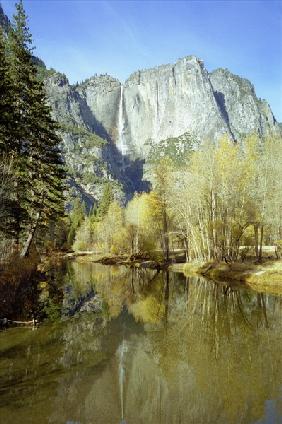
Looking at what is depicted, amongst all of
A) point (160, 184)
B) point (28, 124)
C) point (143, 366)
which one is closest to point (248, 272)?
point (160, 184)

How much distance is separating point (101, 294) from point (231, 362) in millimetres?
16135

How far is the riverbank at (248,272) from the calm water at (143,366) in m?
8.73

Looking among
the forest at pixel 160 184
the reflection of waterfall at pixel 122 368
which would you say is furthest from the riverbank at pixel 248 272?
the reflection of waterfall at pixel 122 368

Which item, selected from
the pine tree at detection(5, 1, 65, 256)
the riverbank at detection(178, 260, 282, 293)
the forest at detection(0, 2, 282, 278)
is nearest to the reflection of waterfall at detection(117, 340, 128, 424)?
the forest at detection(0, 2, 282, 278)

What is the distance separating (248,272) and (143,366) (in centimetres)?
2416

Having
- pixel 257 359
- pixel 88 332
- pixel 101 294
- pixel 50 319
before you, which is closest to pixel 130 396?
pixel 257 359

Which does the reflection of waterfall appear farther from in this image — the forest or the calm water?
the forest

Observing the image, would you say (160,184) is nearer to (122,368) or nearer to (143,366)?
(143,366)

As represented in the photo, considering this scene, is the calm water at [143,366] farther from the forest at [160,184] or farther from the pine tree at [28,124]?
the pine tree at [28,124]

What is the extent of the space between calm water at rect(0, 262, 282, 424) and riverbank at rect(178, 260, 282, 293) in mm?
8730

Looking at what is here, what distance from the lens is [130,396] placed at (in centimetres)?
998

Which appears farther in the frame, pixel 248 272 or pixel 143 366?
pixel 248 272

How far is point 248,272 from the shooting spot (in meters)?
34.3

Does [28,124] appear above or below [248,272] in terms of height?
above
